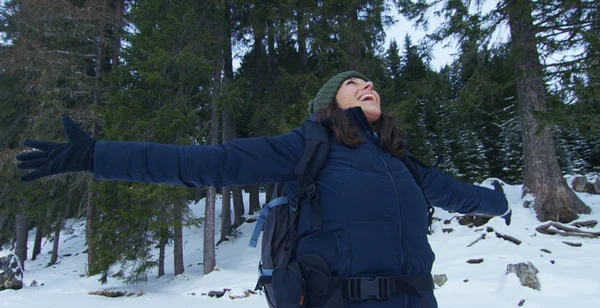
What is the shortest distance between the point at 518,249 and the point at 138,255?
10.2 metres

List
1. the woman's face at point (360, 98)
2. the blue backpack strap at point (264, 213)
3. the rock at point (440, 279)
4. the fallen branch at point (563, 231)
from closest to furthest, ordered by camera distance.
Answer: the blue backpack strap at point (264, 213) < the woman's face at point (360, 98) < the rock at point (440, 279) < the fallen branch at point (563, 231)

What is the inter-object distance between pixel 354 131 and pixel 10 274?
14.1 meters

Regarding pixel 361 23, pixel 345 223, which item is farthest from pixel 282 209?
pixel 361 23

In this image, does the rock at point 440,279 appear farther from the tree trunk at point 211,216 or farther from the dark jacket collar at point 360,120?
the tree trunk at point 211,216

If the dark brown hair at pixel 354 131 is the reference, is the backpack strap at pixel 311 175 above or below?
Answer: below

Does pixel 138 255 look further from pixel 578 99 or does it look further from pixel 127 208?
pixel 578 99

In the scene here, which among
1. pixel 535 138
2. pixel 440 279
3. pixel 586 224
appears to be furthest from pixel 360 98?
pixel 535 138

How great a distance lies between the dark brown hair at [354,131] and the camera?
6.08 ft

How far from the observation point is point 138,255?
37.2ft

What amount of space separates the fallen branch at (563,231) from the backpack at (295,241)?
9087mm

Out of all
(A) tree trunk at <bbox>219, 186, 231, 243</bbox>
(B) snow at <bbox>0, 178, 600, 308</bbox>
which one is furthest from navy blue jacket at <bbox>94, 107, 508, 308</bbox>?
(A) tree trunk at <bbox>219, 186, 231, 243</bbox>

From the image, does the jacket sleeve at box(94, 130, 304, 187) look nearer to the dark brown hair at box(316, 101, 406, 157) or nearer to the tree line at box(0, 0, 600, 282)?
the dark brown hair at box(316, 101, 406, 157)

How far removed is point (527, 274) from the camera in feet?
20.2

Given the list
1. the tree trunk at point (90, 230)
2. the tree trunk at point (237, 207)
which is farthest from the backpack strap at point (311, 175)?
the tree trunk at point (237, 207)
